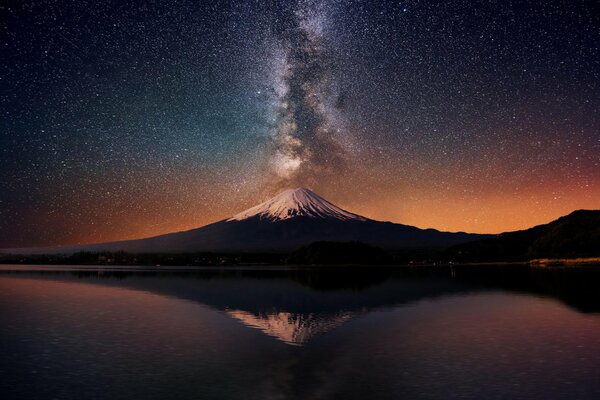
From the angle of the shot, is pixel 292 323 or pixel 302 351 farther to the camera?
pixel 292 323

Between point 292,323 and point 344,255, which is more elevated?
point 344,255

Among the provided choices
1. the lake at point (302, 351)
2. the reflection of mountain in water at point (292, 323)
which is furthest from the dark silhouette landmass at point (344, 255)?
the reflection of mountain in water at point (292, 323)

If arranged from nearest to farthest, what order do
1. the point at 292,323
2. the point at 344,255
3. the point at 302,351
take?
the point at 302,351 → the point at 292,323 → the point at 344,255

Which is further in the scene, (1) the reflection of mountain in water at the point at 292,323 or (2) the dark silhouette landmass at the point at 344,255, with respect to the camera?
(2) the dark silhouette landmass at the point at 344,255

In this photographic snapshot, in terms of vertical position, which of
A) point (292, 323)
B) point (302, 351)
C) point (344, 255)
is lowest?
point (302, 351)

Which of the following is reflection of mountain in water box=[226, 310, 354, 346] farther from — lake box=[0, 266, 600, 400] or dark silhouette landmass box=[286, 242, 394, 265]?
dark silhouette landmass box=[286, 242, 394, 265]

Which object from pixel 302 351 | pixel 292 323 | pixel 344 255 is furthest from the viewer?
pixel 344 255

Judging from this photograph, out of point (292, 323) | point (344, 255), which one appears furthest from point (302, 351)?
point (344, 255)

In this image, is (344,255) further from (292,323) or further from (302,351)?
(302,351)

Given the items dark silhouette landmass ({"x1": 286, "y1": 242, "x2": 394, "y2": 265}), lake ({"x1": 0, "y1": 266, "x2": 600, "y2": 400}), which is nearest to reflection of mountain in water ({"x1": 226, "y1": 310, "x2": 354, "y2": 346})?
lake ({"x1": 0, "y1": 266, "x2": 600, "y2": 400})

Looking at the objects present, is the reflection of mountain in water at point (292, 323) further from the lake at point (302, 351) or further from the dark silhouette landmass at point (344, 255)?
the dark silhouette landmass at point (344, 255)
